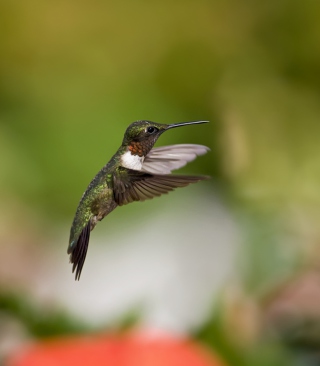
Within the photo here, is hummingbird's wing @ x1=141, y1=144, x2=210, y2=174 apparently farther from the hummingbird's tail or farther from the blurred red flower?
the blurred red flower

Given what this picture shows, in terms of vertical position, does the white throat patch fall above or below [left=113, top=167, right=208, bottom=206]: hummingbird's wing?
above

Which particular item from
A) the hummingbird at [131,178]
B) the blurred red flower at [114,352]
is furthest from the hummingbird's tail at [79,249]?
the blurred red flower at [114,352]

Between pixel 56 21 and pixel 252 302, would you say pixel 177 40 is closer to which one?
pixel 56 21

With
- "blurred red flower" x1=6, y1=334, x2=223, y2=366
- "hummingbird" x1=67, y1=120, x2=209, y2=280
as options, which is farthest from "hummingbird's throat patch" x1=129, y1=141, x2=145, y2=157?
"blurred red flower" x1=6, y1=334, x2=223, y2=366

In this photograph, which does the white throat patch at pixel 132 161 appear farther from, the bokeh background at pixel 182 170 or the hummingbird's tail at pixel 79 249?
the bokeh background at pixel 182 170

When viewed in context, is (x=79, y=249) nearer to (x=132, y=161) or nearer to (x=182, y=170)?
(x=132, y=161)
